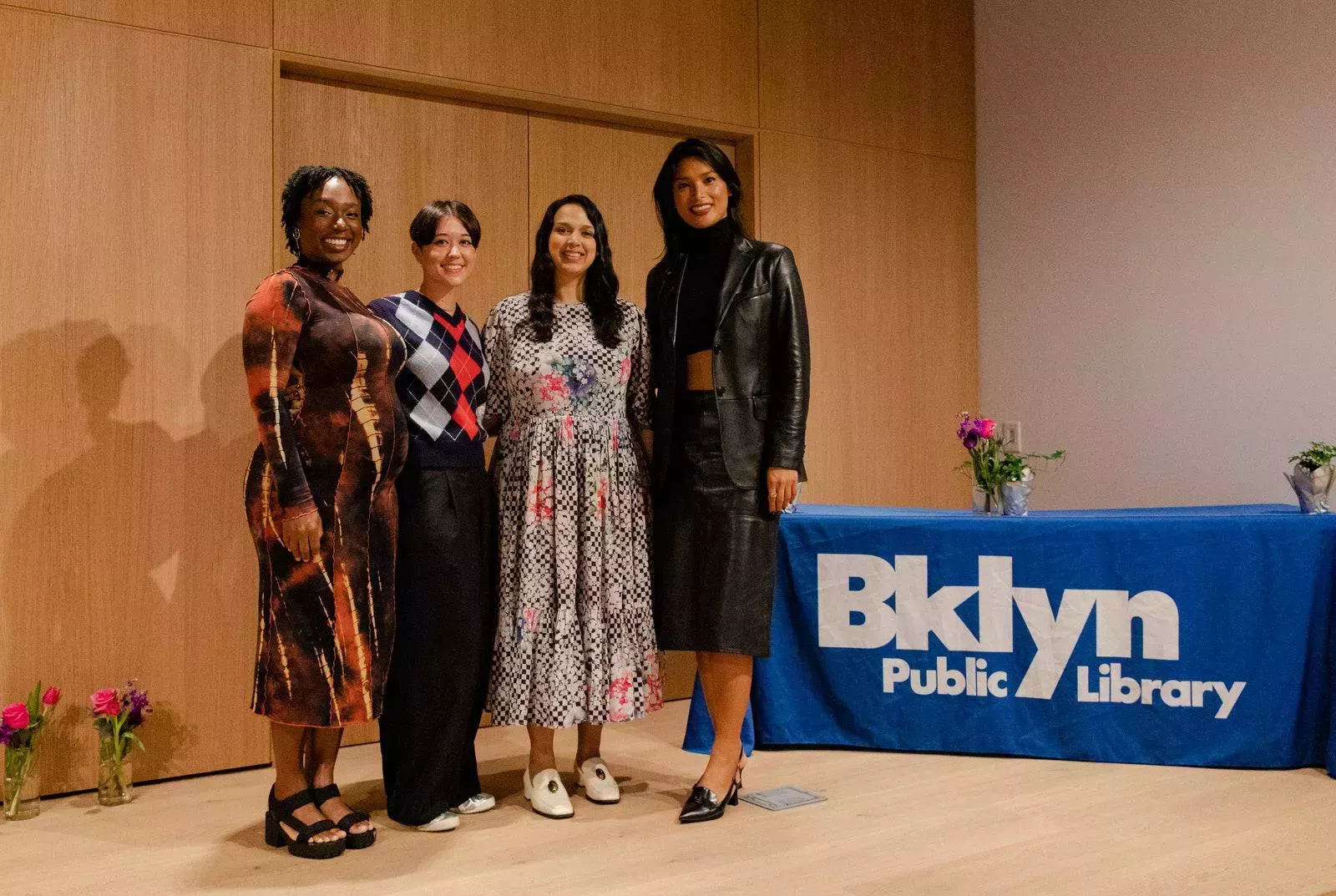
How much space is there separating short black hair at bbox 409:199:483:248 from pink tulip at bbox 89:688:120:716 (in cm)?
139

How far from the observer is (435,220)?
2695 millimetres

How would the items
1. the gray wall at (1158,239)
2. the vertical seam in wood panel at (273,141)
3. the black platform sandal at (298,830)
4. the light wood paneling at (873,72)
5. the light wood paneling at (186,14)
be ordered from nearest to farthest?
the black platform sandal at (298,830) → the light wood paneling at (186,14) → the vertical seam in wood panel at (273,141) → the gray wall at (1158,239) → the light wood paneling at (873,72)

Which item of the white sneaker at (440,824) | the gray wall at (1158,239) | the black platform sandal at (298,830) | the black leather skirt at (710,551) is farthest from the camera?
the gray wall at (1158,239)

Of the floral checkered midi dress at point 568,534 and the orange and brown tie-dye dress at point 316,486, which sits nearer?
the orange and brown tie-dye dress at point 316,486

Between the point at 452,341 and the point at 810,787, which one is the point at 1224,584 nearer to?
the point at 810,787

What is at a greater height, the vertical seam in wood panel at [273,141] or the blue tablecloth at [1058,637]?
the vertical seam in wood panel at [273,141]

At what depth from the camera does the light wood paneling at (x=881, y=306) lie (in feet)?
14.7

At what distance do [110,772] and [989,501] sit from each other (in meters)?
2.50

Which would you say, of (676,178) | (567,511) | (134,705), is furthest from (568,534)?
(134,705)

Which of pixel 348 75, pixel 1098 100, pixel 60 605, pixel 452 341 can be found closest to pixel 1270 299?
pixel 1098 100

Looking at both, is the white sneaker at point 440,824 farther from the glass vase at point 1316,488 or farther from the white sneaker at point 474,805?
the glass vase at point 1316,488

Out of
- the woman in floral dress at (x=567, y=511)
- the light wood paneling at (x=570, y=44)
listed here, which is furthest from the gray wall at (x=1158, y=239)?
the woman in floral dress at (x=567, y=511)

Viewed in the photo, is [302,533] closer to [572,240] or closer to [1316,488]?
[572,240]

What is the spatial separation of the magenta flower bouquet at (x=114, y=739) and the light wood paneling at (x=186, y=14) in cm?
179
